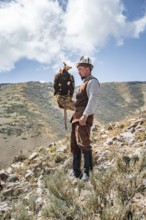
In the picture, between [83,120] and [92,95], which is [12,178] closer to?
[83,120]

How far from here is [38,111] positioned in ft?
222

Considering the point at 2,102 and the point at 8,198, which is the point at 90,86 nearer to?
the point at 8,198

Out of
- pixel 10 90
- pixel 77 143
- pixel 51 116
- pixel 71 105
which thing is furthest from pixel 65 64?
pixel 10 90

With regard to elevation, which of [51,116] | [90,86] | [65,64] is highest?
[65,64]

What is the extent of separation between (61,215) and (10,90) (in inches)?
3222

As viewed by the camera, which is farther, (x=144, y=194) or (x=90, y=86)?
(x=90, y=86)

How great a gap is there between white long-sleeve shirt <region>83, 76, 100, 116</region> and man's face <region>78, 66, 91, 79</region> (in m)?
0.24

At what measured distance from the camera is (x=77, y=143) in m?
6.07

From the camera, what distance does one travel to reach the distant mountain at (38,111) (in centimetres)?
4850

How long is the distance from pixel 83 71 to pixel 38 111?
6207 centimetres

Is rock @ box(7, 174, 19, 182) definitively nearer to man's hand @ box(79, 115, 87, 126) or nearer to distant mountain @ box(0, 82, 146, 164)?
man's hand @ box(79, 115, 87, 126)

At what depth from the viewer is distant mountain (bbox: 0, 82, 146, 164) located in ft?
159

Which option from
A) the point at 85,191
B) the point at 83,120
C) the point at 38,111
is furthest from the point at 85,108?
the point at 38,111

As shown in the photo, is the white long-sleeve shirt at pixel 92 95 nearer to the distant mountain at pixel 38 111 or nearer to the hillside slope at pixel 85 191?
the hillside slope at pixel 85 191
